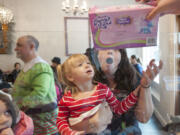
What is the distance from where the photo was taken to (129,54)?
0.54 meters

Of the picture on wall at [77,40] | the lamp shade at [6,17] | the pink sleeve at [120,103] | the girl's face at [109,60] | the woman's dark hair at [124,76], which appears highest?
the lamp shade at [6,17]

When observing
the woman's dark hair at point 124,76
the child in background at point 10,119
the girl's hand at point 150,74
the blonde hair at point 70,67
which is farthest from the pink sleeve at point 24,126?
the girl's hand at point 150,74

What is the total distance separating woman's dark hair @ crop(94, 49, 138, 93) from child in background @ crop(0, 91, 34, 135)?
0.26 metres

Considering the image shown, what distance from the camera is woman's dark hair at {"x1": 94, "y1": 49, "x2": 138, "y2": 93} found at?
1.81 ft

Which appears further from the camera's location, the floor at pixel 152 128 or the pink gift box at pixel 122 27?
the floor at pixel 152 128

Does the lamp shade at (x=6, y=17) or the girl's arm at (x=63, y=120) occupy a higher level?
the lamp shade at (x=6, y=17)

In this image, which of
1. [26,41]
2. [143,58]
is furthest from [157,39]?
[26,41]

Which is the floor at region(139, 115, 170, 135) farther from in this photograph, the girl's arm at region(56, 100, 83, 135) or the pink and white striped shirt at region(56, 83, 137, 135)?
the girl's arm at region(56, 100, 83, 135)

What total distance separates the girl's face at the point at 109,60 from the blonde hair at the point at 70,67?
52 mm

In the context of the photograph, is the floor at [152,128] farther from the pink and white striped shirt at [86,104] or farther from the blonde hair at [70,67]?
the blonde hair at [70,67]

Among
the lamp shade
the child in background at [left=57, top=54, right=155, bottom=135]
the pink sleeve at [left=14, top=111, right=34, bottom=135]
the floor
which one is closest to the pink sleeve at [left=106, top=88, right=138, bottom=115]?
the child in background at [left=57, top=54, right=155, bottom=135]

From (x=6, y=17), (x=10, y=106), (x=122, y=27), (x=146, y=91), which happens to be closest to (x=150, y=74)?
(x=146, y=91)

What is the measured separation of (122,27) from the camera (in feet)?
1.53

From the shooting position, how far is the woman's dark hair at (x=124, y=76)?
0.55m
